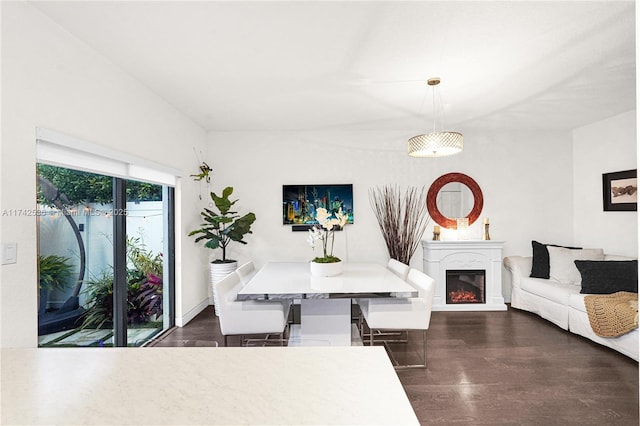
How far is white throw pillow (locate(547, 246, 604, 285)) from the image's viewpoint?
374cm

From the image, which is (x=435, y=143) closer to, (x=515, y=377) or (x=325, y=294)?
(x=325, y=294)

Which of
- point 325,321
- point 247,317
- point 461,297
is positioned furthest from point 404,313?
point 461,297

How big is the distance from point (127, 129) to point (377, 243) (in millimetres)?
3287

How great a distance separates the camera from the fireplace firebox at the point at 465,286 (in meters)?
4.21

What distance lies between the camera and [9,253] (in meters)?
1.67

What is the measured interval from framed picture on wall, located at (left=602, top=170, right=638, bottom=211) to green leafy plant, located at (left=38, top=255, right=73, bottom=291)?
5669 millimetres

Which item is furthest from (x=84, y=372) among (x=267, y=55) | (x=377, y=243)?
(x=377, y=243)

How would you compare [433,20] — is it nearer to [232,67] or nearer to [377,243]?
[232,67]

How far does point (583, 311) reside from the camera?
311 cm

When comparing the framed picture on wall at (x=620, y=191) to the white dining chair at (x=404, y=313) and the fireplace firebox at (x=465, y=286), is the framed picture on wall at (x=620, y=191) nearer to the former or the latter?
the fireplace firebox at (x=465, y=286)

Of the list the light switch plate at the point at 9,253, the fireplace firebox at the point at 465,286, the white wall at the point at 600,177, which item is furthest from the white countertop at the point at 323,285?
the white wall at the point at 600,177

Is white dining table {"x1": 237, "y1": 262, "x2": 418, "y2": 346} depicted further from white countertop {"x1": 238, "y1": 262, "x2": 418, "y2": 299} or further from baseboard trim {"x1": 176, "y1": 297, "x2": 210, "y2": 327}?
baseboard trim {"x1": 176, "y1": 297, "x2": 210, "y2": 327}

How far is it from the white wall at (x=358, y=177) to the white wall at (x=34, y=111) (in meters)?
1.67

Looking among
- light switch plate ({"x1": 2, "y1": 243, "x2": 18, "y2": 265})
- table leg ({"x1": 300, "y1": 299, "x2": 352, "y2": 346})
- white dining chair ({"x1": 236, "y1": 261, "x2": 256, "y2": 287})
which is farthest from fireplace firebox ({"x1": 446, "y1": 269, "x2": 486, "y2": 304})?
light switch plate ({"x1": 2, "y1": 243, "x2": 18, "y2": 265})
